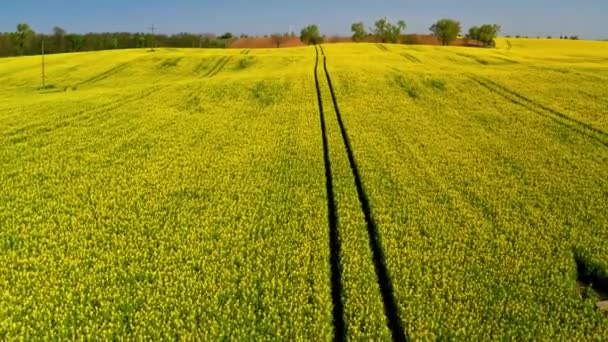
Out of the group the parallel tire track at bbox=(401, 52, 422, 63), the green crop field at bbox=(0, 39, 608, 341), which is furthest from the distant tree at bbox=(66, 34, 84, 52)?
the green crop field at bbox=(0, 39, 608, 341)

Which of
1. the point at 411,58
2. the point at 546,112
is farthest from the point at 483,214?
the point at 411,58

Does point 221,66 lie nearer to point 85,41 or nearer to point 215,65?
point 215,65

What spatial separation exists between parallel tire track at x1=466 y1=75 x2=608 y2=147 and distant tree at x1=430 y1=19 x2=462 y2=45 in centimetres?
9703

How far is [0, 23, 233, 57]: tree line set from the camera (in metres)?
126

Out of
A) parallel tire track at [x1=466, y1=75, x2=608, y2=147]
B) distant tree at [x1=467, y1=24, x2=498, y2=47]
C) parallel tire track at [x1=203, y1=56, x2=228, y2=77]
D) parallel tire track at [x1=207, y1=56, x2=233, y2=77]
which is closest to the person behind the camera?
parallel tire track at [x1=466, y1=75, x2=608, y2=147]

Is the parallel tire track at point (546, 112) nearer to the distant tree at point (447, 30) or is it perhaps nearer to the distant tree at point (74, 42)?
the distant tree at point (447, 30)

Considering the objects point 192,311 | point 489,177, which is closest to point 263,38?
point 489,177

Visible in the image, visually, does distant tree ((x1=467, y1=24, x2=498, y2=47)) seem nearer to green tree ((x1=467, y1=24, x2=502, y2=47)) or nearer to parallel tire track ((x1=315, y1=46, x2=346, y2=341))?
green tree ((x1=467, y1=24, x2=502, y2=47))

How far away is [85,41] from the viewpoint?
451 ft

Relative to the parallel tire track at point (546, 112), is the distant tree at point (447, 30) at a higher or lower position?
higher

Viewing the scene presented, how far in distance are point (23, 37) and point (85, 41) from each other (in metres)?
14.8

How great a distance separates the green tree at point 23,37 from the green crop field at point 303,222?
106758mm

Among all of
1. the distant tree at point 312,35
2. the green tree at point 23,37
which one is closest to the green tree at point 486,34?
the distant tree at point 312,35

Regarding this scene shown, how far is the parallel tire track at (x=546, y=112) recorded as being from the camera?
88.7 feet
